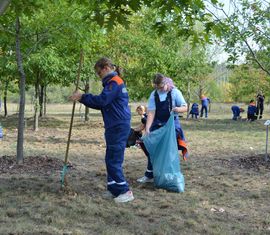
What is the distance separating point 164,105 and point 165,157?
2.65 ft

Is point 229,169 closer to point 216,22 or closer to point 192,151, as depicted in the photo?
point 192,151

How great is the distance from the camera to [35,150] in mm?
10234

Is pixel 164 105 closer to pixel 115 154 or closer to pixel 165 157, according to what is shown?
pixel 165 157

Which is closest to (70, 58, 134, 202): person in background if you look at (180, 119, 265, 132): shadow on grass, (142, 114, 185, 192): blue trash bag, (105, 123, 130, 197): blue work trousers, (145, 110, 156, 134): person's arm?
(105, 123, 130, 197): blue work trousers

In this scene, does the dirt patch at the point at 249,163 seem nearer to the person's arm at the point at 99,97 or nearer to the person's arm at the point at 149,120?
the person's arm at the point at 149,120

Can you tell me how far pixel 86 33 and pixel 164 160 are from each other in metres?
3.12

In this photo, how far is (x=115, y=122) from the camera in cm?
530

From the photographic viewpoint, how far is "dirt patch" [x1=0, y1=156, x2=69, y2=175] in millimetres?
7135

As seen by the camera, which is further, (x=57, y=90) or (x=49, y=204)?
(x=57, y=90)

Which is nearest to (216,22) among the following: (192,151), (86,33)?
(86,33)

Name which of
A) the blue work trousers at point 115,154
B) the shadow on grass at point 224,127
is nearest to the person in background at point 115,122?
the blue work trousers at point 115,154

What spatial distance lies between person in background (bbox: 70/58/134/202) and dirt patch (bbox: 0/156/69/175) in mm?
2021

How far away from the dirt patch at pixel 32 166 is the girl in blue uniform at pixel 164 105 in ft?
5.79

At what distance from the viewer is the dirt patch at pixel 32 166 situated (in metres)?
7.13
